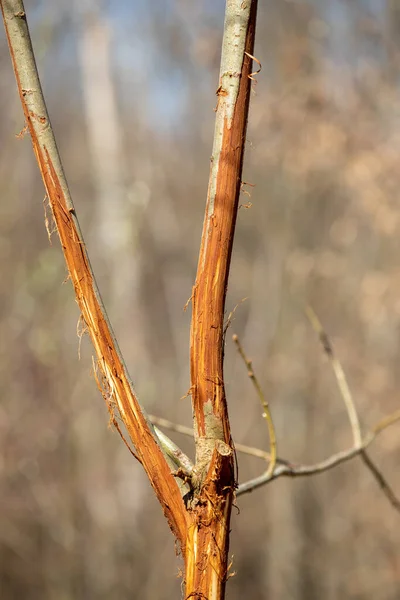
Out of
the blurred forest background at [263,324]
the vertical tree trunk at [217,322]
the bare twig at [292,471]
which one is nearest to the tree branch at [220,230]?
the vertical tree trunk at [217,322]

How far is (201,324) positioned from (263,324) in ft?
18.3

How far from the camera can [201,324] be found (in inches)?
33.9

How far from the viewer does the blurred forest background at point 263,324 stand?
5211 mm

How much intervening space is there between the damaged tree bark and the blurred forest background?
4.26 m

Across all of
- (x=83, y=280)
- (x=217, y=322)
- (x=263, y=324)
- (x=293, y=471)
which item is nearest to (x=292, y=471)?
(x=293, y=471)

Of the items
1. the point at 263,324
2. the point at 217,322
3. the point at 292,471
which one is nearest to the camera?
the point at 217,322

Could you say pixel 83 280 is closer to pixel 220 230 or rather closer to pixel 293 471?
pixel 220 230

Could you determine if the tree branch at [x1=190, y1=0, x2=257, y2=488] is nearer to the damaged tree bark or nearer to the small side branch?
the damaged tree bark

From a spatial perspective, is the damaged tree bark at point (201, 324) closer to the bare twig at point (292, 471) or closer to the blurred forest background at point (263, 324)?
the bare twig at point (292, 471)

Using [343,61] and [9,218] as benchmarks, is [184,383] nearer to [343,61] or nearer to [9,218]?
[9,218]

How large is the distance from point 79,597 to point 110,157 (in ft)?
13.0

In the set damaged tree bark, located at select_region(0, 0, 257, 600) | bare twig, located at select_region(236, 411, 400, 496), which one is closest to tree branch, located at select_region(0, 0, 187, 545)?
damaged tree bark, located at select_region(0, 0, 257, 600)

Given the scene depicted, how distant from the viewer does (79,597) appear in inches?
209

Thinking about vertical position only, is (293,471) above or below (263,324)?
below
